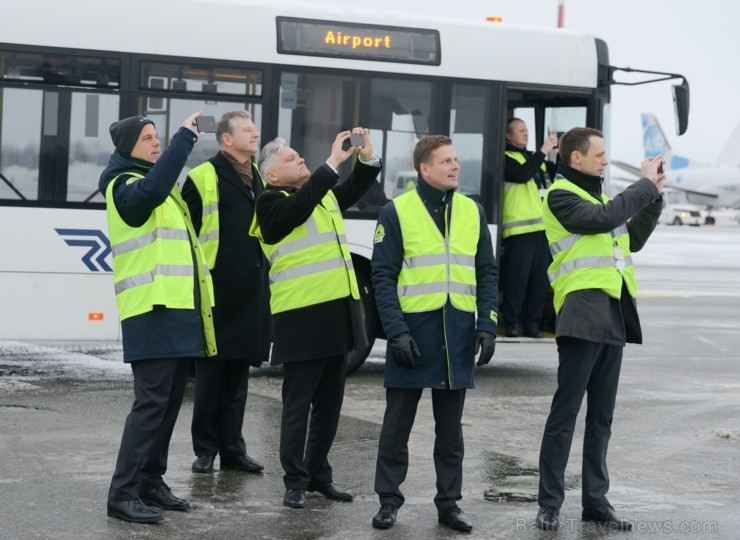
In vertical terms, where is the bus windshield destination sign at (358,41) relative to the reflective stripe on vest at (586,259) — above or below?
above

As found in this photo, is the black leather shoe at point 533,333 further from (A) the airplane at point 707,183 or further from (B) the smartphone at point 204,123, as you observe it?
(A) the airplane at point 707,183

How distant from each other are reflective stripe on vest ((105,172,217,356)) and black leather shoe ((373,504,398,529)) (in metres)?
1.30

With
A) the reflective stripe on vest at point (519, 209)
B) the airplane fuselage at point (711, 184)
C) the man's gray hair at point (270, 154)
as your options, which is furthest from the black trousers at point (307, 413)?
the airplane fuselage at point (711, 184)

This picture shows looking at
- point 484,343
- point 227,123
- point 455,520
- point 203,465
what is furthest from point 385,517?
point 227,123

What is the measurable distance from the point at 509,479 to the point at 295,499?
139cm

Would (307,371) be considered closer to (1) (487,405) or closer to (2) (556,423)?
(2) (556,423)

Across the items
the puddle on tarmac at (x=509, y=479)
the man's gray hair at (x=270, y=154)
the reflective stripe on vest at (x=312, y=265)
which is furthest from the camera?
the puddle on tarmac at (x=509, y=479)

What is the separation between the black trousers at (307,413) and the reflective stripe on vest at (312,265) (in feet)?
1.05

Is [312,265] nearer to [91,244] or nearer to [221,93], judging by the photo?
[91,244]

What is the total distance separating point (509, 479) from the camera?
7.13m

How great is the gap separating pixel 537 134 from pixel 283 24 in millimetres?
2776

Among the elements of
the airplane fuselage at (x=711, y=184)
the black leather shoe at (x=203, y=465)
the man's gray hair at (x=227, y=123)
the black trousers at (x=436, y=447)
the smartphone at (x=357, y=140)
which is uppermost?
the airplane fuselage at (x=711, y=184)

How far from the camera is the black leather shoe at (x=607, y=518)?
604cm

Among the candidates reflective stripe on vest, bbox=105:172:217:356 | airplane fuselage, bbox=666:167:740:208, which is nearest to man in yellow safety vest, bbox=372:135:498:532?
reflective stripe on vest, bbox=105:172:217:356
